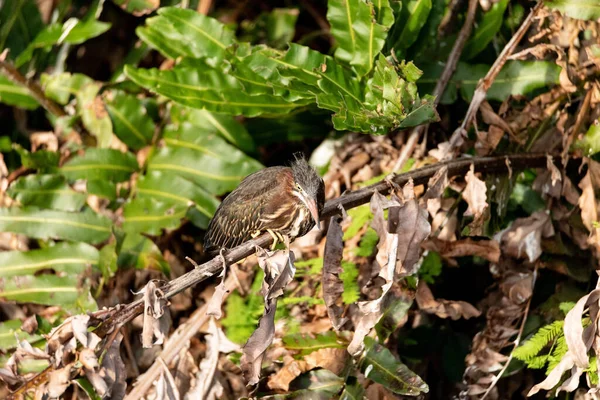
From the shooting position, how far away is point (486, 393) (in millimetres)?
3568

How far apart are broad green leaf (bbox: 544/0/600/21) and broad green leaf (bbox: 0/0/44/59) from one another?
11.0 ft

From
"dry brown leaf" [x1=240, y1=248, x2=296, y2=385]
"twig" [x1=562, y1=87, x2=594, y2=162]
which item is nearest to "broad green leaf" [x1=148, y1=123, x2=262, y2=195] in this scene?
"dry brown leaf" [x1=240, y1=248, x2=296, y2=385]

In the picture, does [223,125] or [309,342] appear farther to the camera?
[223,125]

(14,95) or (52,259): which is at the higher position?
(14,95)

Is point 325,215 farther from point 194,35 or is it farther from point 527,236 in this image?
point 194,35

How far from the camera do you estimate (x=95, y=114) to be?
4887 millimetres

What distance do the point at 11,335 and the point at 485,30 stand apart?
113 inches

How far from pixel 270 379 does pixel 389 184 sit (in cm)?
96

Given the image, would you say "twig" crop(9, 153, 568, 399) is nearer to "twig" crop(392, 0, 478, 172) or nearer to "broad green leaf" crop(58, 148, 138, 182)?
"twig" crop(392, 0, 478, 172)

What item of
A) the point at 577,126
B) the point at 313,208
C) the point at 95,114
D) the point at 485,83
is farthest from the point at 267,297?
the point at 95,114

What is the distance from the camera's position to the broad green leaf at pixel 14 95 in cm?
493

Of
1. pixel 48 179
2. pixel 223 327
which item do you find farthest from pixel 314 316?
pixel 48 179

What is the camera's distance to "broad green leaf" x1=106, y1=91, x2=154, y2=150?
189 inches

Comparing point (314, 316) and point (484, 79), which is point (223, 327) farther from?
point (484, 79)
